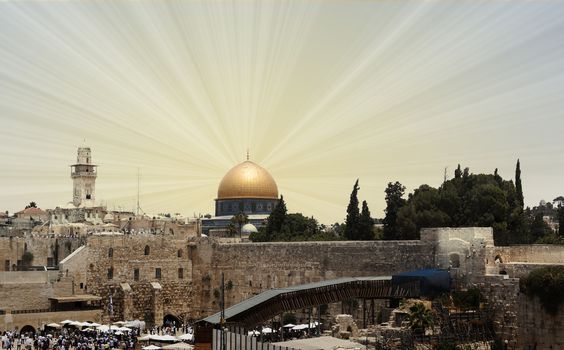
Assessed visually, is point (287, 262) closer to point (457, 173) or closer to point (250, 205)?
point (457, 173)

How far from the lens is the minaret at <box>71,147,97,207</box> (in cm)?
6144

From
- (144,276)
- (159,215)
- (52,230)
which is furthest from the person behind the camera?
(159,215)

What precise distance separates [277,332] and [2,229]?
2591cm

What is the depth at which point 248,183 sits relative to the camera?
69.5 meters

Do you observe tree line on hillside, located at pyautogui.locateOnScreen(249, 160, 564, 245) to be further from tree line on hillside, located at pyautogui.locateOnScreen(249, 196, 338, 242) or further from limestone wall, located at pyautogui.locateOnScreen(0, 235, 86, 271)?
limestone wall, located at pyautogui.locateOnScreen(0, 235, 86, 271)

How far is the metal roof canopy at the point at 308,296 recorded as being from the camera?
28203 mm

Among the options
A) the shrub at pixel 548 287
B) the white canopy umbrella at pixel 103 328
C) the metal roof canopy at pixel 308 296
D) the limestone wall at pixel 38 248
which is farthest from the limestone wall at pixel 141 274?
the shrub at pixel 548 287

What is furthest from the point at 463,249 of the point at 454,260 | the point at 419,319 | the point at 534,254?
the point at 419,319

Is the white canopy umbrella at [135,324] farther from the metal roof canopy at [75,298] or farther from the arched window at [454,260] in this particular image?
the arched window at [454,260]

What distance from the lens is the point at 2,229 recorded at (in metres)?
53.8

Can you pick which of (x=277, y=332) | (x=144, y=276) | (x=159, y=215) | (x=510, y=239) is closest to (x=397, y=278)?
(x=277, y=332)

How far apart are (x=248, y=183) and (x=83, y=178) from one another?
45.1 feet

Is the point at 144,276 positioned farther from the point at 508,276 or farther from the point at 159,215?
the point at 159,215

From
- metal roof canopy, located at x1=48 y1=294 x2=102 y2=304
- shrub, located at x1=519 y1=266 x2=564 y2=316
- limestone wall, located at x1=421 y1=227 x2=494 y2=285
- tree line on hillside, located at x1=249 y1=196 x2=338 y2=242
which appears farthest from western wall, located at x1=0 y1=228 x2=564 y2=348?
tree line on hillside, located at x1=249 y1=196 x2=338 y2=242
